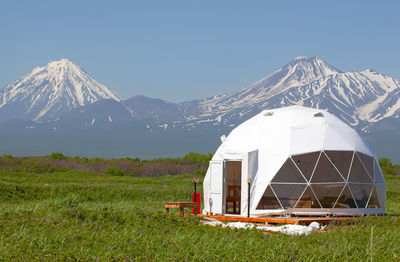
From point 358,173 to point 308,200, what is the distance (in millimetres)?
2064

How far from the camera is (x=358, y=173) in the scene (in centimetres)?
1905

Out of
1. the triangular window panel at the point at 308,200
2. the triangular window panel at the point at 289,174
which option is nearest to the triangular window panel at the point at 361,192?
the triangular window panel at the point at 308,200

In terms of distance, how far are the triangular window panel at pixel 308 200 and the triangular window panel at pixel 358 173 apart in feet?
4.51

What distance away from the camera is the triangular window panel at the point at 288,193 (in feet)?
59.4

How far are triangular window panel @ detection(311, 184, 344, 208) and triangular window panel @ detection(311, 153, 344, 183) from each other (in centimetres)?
18

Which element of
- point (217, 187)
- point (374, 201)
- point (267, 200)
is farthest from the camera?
point (374, 201)

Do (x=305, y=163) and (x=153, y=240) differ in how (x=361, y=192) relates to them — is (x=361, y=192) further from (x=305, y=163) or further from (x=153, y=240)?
(x=153, y=240)

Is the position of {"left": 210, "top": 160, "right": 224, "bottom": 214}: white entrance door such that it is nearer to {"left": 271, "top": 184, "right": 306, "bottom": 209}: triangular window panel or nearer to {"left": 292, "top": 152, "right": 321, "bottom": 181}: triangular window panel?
{"left": 271, "top": 184, "right": 306, "bottom": 209}: triangular window panel

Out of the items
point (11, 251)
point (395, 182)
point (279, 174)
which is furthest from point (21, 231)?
point (395, 182)

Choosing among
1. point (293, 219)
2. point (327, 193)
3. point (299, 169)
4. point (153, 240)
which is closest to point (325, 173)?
point (327, 193)

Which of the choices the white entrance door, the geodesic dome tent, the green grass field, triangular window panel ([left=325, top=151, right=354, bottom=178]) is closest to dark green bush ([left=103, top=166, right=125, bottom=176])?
the geodesic dome tent

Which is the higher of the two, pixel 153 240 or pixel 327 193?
pixel 327 193

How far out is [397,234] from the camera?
13141 millimetres

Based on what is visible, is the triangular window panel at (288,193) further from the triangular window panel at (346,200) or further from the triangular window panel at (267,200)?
the triangular window panel at (346,200)
